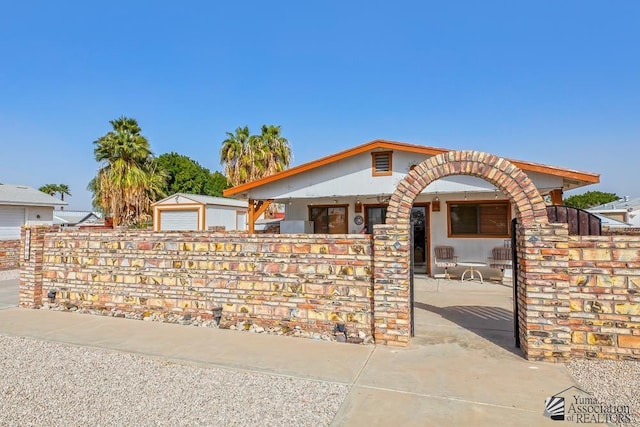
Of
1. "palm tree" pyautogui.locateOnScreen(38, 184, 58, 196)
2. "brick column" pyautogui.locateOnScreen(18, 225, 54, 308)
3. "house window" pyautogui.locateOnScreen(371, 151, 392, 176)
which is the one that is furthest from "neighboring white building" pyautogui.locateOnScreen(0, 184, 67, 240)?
"palm tree" pyautogui.locateOnScreen(38, 184, 58, 196)

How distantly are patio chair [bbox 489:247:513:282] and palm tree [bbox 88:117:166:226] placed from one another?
1731 centimetres

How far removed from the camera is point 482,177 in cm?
477

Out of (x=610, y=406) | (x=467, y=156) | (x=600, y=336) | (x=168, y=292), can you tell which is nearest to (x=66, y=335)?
(x=168, y=292)

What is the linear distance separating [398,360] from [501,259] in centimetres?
707

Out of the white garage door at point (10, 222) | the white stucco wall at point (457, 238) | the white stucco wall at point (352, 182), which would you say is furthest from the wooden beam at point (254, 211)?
the white garage door at point (10, 222)

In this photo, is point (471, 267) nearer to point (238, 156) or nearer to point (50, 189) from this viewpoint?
point (238, 156)

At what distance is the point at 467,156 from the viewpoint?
4.75m

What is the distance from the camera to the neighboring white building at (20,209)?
14.2 meters

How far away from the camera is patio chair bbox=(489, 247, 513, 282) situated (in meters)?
9.82

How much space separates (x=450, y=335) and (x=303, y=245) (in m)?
2.64

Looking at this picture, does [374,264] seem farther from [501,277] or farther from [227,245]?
[501,277]

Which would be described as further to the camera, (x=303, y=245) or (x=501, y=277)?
(x=501, y=277)

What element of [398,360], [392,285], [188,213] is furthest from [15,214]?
[398,360]

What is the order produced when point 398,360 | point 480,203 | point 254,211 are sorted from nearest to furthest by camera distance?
1. point 398,360
2. point 480,203
3. point 254,211
